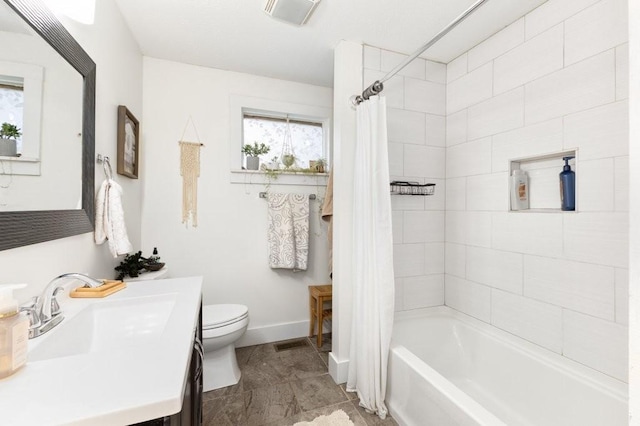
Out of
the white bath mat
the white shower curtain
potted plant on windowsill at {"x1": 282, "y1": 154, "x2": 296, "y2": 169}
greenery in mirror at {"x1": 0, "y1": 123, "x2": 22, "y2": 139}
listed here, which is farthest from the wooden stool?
greenery in mirror at {"x1": 0, "y1": 123, "x2": 22, "y2": 139}

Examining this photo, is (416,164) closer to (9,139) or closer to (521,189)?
(521,189)

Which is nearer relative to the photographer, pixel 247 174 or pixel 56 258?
pixel 56 258

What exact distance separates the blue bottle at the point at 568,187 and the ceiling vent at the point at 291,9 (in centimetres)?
160

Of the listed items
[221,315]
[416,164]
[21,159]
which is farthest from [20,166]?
[416,164]

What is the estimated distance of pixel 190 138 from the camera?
7.48ft

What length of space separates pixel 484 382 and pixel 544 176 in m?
1.30

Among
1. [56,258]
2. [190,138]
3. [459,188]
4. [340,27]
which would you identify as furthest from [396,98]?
[56,258]

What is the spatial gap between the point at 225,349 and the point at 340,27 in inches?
90.9

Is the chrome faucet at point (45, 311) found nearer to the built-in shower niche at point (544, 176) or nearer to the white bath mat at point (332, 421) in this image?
the white bath mat at point (332, 421)

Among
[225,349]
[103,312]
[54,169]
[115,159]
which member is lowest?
[225,349]

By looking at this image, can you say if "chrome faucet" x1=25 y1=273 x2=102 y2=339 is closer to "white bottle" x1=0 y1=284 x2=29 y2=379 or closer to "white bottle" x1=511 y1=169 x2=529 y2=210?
"white bottle" x1=0 y1=284 x2=29 y2=379

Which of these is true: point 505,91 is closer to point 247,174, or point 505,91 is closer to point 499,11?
point 499,11

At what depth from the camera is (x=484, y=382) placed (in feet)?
5.70

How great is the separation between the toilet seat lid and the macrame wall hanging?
71 cm
